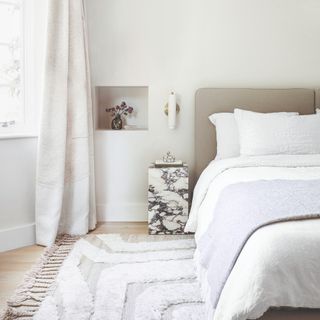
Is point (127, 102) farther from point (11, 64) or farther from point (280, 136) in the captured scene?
point (280, 136)

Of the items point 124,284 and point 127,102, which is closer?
point 124,284

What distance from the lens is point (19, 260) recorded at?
3.01 m

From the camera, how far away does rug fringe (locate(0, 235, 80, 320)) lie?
88.4 inches

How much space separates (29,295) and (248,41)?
8.78 ft

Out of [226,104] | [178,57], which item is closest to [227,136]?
[226,104]

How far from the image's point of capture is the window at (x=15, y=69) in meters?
3.39

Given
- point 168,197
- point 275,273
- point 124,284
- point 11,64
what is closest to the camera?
point 275,273

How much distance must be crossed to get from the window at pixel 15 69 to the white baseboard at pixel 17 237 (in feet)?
2.30

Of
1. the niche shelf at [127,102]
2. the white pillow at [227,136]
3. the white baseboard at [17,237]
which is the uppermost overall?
the niche shelf at [127,102]

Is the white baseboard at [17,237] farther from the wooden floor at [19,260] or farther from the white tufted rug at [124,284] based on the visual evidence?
the white tufted rug at [124,284]

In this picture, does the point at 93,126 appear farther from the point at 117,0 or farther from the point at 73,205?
the point at 117,0

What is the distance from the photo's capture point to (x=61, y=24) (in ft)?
10.9

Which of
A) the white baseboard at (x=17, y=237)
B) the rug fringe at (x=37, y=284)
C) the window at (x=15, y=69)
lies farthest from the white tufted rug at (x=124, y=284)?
the window at (x=15, y=69)

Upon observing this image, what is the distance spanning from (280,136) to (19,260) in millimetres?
1986
